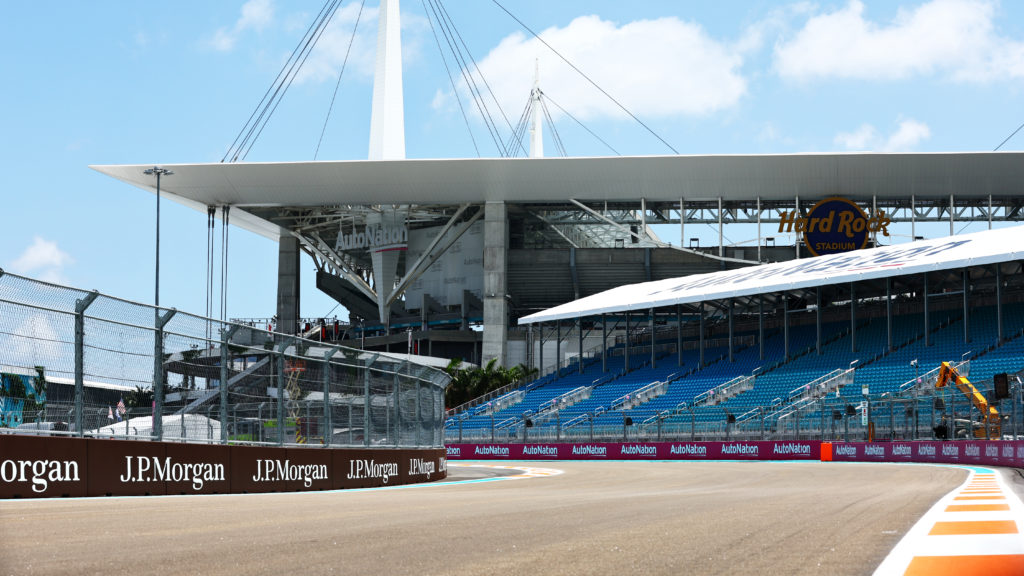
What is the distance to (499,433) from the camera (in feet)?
176

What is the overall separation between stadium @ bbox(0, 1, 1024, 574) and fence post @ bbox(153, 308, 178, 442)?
0.03m

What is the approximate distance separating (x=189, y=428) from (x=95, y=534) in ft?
26.2

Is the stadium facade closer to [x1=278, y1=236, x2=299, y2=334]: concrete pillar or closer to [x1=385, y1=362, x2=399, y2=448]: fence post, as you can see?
[x1=278, y1=236, x2=299, y2=334]: concrete pillar

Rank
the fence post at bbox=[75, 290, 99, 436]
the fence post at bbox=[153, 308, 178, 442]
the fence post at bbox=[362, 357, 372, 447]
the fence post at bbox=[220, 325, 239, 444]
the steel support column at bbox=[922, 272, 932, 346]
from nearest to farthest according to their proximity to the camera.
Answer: the fence post at bbox=[75, 290, 99, 436]
the fence post at bbox=[153, 308, 178, 442]
the fence post at bbox=[220, 325, 239, 444]
the fence post at bbox=[362, 357, 372, 447]
the steel support column at bbox=[922, 272, 932, 346]

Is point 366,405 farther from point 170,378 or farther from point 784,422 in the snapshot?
point 784,422

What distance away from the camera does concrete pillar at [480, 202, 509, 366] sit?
7450cm

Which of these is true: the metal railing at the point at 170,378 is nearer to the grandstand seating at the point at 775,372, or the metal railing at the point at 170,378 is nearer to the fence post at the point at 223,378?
the fence post at the point at 223,378

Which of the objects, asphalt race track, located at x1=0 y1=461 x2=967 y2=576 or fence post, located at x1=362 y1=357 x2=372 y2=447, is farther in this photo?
fence post, located at x1=362 y1=357 x2=372 y2=447

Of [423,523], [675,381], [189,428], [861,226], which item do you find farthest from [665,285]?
[423,523]

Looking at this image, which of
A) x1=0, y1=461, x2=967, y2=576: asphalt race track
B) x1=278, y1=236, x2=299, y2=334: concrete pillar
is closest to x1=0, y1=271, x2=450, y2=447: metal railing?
x1=0, y1=461, x2=967, y2=576: asphalt race track

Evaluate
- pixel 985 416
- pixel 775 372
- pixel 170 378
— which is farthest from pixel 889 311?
pixel 170 378

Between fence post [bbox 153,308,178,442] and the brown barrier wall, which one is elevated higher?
fence post [bbox 153,308,178,442]

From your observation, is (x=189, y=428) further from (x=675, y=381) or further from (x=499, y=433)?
(x=675, y=381)

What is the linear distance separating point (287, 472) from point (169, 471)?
3013 mm
